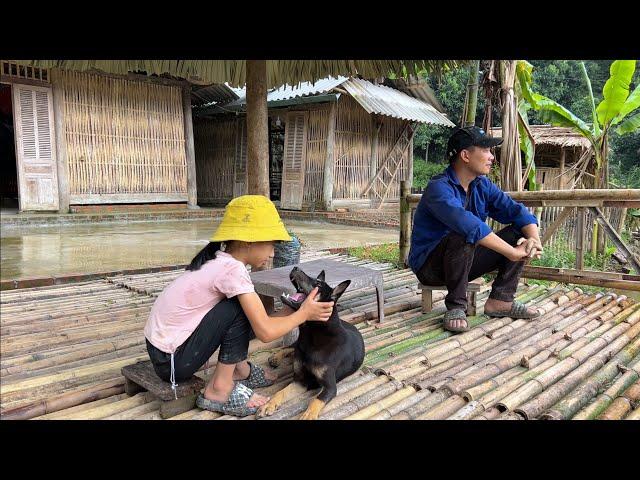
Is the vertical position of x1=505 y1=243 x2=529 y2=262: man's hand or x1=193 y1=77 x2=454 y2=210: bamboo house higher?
x1=193 y1=77 x2=454 y2=210: bamboo house

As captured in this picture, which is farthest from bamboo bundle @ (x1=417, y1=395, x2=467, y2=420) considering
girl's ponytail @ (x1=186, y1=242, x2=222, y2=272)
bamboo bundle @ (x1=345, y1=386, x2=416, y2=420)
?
girl's ponytail @ (x1=186, y1=242, x2=222, y2=272)

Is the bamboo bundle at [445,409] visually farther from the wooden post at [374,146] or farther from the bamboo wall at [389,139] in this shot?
the bamboo wall at [389,139]

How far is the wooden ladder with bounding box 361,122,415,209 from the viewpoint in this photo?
12758mm

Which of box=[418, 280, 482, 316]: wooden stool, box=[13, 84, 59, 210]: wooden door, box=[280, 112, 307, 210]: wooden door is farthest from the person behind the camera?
box=[280, 112, 307, 210]: wooden door

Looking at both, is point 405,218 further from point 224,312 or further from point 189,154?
point 189,154

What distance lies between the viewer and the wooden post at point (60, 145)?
9273 millimetres

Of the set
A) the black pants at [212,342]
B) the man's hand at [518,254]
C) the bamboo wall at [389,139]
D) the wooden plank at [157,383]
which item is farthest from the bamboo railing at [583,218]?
the bamboo wall at [389,139]

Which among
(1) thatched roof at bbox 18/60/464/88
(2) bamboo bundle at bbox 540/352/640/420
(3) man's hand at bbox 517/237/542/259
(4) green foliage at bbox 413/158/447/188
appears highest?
(1) thatched roof at bbox 18/60/464/88

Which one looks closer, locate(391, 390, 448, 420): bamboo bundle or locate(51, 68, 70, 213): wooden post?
locate(391, 390, 448, 420): bamboo bundle

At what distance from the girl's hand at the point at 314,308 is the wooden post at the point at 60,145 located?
8.75 metres

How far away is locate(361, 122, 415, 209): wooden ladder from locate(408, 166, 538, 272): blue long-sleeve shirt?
9125mm

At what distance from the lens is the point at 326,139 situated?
11.5m

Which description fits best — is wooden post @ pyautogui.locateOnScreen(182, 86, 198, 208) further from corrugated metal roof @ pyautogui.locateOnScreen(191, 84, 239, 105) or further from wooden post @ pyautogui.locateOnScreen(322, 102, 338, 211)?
wooden post @ pyautogui.locateOnScreen(322, 102, 338, 211)
